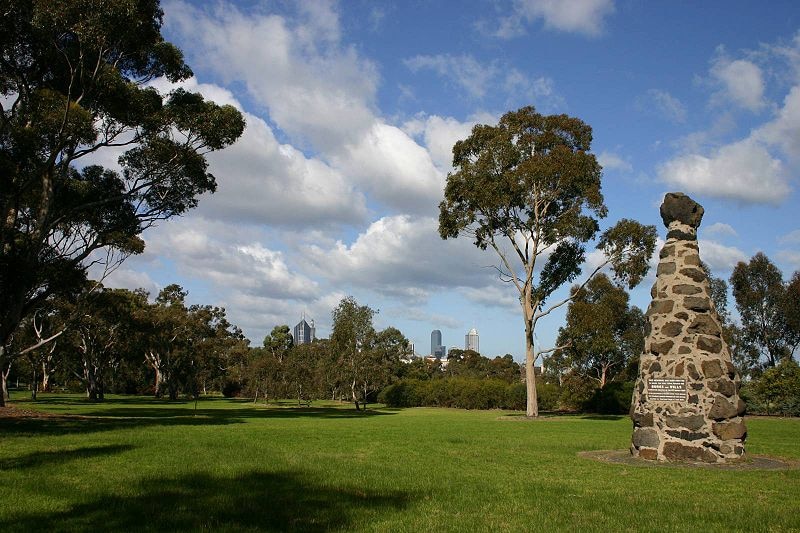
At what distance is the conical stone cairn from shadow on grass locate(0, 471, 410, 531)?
24.1 feet

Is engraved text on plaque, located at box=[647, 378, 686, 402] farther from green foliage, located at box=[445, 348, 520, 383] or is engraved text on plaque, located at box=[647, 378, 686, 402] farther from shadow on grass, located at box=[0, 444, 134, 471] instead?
green foliage, located at box=[445, 348, 520, 383]

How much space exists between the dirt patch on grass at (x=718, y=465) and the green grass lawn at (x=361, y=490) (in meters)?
0.44

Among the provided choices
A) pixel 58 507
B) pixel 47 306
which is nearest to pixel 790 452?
pixel 58 507

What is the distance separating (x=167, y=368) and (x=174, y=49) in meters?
43.1

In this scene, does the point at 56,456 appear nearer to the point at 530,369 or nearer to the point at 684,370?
the point at 684,370

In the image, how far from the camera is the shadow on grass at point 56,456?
10.7m

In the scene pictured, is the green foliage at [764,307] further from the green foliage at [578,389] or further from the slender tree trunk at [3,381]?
the slender tree trunk at [3,381]

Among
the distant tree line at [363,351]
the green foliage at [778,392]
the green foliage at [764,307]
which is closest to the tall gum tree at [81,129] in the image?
the distant tree line at [363,351]

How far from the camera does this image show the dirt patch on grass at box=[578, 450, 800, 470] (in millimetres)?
12050

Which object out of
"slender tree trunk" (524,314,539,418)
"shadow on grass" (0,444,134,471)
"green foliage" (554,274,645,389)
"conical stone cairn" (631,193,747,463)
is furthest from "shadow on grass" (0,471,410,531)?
"green foliage" (554,274,645,389)

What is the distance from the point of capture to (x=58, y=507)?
7277 millimetres

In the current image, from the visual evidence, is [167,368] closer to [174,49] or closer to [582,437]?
[174,49]

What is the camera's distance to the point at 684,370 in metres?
13.4

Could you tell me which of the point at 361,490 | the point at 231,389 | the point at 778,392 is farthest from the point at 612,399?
the point at 231,389
